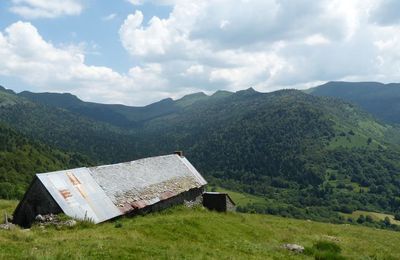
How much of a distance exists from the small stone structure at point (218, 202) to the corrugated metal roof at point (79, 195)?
16468 mm

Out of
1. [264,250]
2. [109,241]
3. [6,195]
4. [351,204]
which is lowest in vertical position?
[351,204]

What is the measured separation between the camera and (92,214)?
2764 cm

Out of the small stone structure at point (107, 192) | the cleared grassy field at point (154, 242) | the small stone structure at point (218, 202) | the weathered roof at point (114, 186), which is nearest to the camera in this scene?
the cleared grassy field at point (154, 242)

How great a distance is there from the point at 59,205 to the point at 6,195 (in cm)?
8701

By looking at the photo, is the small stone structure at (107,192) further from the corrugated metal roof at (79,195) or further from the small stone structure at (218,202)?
the small stone structure at (218,202)

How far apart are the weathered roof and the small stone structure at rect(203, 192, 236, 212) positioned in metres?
1.67

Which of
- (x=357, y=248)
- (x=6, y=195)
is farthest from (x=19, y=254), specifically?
(x=6, y=195)

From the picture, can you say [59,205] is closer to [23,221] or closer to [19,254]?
[23,221]

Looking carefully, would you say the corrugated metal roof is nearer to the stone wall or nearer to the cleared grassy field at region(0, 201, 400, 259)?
the stone wall

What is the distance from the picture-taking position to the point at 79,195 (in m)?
28.8

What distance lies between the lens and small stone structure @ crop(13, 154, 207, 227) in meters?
27.4

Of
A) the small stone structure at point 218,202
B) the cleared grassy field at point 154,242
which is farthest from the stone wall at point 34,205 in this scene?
the small stone structure at point 218,202

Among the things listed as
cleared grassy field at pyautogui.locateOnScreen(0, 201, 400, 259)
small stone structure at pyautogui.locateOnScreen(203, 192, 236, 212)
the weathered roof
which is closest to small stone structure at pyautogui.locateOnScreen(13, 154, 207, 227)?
the weathered roof

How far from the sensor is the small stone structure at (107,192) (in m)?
27.4
